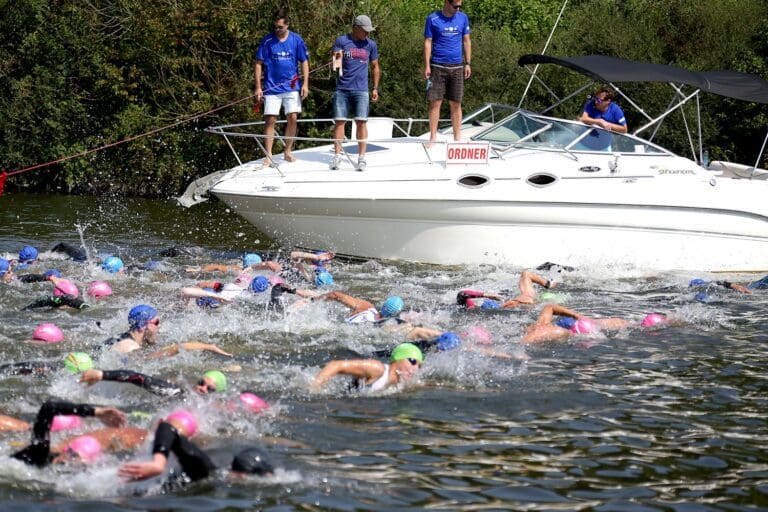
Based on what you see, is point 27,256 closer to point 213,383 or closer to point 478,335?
point 478,335

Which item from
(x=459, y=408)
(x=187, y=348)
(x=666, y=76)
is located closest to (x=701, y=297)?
(x=666, y=76)

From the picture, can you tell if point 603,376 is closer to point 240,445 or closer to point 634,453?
point 634,453

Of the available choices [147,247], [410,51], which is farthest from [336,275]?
[410,51]

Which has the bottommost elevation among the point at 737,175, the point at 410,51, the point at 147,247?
the point at 147,247

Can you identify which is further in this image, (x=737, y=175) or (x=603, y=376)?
(x=737, y=175)

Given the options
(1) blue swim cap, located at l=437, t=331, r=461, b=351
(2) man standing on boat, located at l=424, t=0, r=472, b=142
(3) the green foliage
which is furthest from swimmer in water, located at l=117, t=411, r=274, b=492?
(3) the green foliage

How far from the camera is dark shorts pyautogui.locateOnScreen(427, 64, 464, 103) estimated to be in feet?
48.8

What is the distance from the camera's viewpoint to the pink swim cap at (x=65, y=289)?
12.4 metres

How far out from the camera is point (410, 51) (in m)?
26.0

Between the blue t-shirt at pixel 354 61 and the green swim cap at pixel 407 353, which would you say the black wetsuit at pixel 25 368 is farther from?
the blue t-shirt at pixel 354 61

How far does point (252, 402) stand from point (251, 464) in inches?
52.8

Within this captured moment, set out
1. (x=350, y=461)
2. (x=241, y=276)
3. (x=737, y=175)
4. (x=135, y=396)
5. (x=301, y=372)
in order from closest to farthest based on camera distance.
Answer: (x=350, y=461) < (x=135, y=396) < (x=301, y=372) < (x=241, y=276) < (x=737, y=175)

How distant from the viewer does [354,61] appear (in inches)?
586

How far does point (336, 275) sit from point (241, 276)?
1341 mm
